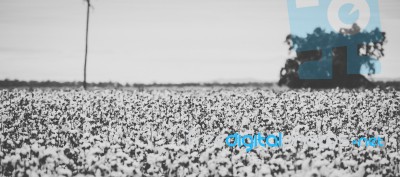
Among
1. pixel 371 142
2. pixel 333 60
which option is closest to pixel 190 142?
pixel 371 142

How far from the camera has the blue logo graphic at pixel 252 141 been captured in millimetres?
11844

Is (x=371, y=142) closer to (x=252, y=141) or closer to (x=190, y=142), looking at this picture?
(x=252, y=141)

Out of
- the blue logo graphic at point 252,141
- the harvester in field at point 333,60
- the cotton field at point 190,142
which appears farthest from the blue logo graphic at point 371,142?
the harvester in field at point 333,60

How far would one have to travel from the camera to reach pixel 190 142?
1242 cm

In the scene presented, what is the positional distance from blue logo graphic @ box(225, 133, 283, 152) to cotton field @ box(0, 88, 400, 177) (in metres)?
0.32

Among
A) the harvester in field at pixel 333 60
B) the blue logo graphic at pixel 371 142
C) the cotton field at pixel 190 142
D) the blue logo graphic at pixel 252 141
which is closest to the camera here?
the cotton field at pixel 190 142

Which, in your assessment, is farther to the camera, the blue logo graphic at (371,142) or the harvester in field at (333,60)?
the harvester in field at (333,60)

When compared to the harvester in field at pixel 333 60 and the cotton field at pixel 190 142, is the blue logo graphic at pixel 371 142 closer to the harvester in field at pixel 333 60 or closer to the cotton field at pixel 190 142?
the cotton field at pixel 190 142

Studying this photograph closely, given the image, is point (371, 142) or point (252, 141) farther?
point (371, 142)

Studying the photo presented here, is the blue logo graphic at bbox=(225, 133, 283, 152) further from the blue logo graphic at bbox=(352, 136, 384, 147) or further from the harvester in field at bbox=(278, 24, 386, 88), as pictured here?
the harvester in field at bbox=(278, 24, 386, 88)

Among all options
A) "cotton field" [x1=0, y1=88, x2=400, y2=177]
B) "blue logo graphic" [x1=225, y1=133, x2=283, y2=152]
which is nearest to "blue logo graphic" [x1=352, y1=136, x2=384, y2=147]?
"cotton field" [x1=0, y1=88, x2=400, y2=177]

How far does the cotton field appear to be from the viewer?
8578 mm

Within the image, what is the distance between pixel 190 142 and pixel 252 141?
181 centimetres

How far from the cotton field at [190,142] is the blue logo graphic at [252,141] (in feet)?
1.04
